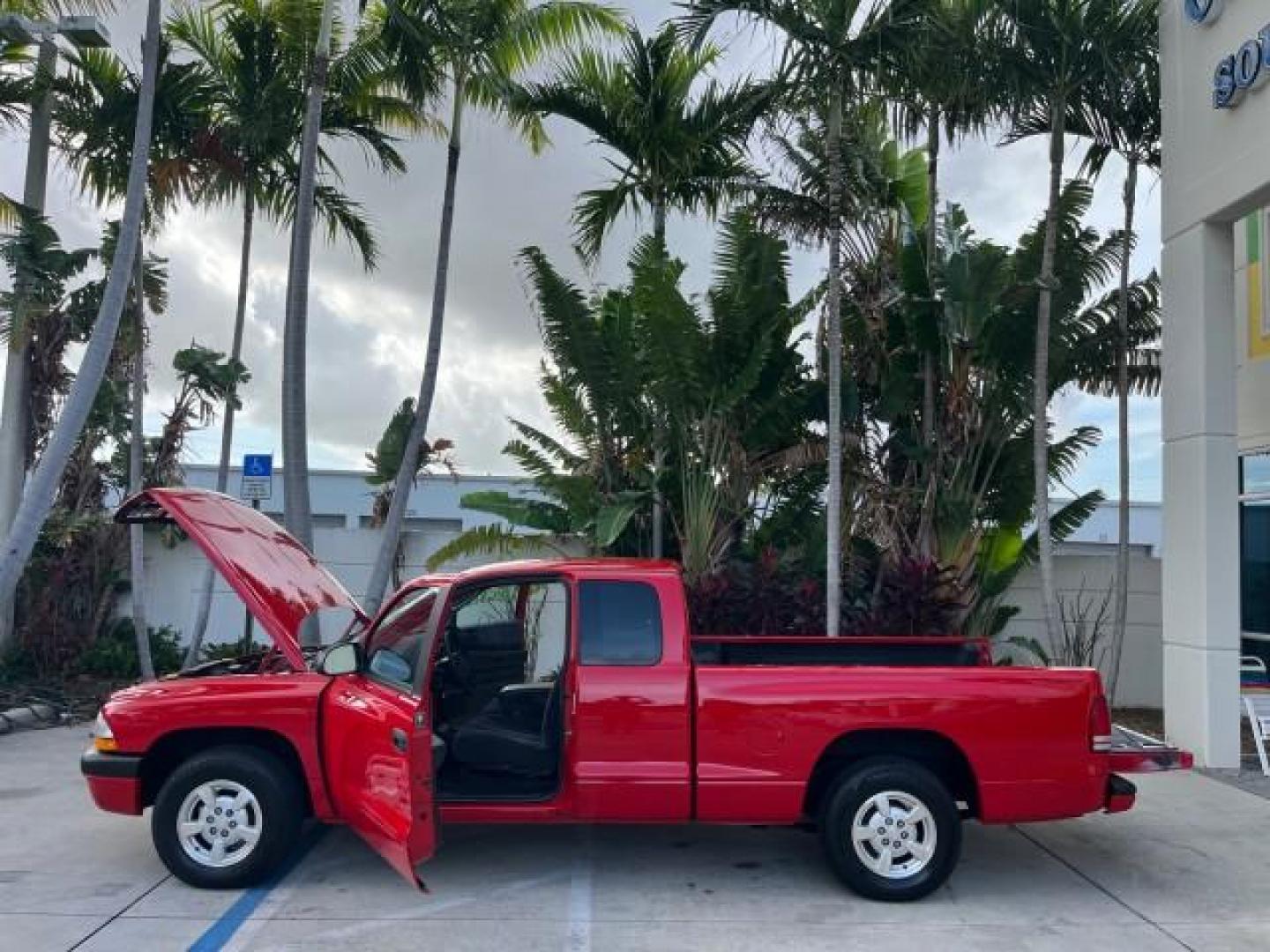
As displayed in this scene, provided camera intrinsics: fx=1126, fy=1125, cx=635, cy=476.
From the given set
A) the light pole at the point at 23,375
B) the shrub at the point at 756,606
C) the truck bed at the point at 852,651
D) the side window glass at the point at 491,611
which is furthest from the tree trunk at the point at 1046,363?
the light pole at the point at 23,375

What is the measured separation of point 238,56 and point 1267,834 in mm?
12293

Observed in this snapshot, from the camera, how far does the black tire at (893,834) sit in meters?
5.85

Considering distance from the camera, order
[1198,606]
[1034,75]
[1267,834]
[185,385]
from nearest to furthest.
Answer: [1267,834] < [1198,606] < [1034,75] < [185,385]

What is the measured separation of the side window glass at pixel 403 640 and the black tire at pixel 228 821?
2.68 ft

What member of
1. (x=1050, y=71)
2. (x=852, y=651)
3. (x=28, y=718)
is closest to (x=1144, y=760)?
(x=852, y=651)

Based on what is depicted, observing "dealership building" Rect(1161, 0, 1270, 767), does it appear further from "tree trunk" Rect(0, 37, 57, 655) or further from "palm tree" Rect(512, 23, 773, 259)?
"tree trunk" Rect(0, 37, 57, 655)

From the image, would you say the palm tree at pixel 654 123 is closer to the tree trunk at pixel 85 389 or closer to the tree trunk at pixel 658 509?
the tree trunk at pixel 658 509

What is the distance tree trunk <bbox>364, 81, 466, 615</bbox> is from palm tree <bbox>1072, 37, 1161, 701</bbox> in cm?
664

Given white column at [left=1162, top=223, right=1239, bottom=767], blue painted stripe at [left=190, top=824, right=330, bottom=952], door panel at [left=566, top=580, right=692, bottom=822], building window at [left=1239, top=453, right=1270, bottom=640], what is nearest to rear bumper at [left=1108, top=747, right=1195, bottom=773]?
door panel at [left=566, top=580, right=692, bottom=822]

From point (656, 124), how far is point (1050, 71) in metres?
4.26

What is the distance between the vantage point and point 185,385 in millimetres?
13414

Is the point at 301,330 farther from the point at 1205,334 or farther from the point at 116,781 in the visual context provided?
the point at 1205,334

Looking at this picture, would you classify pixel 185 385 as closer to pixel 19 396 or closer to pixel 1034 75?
pixel 19 396

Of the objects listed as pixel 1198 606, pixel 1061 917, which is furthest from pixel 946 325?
pixel 1061 917
